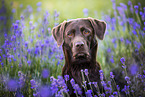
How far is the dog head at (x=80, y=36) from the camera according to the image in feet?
9.22

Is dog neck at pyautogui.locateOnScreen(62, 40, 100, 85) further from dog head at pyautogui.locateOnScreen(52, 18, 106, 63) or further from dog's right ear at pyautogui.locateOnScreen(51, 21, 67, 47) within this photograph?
dog's right ear at pyautogui.locateOnScreen(51, 21, 67, 47)

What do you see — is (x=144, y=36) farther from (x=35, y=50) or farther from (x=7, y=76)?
(x=7, y=76)

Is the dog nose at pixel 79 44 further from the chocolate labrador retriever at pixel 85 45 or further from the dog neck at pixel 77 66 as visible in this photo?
the dog neck at pixel 77 66

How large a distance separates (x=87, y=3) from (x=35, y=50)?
113 inches

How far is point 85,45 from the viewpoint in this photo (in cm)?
281

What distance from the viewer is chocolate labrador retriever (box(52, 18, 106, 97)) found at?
2898 millimetres

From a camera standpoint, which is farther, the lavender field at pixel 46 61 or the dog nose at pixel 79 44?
the lavender field at pixel 46 61

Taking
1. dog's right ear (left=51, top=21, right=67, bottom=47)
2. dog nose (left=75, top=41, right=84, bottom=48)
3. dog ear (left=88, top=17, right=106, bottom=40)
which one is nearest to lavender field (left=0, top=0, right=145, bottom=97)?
dog's right ear (left=51, top=21, right=67, bottom=47)

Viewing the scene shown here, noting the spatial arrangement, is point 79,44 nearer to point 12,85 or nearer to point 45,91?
point 45,91

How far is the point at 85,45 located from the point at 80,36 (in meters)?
0.20

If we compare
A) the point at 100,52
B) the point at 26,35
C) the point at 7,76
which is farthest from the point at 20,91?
the point at 100,52

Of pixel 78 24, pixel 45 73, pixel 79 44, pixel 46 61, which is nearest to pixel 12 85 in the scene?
pixel 45 73

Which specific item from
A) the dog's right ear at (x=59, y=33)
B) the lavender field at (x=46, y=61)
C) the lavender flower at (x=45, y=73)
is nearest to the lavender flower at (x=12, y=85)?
the lavender field at (x=46, y=61)

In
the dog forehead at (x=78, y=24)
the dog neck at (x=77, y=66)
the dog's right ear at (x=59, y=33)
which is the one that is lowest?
the dog neck at (x=77, y=66)
